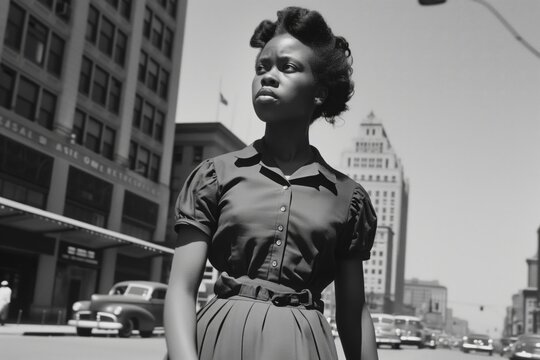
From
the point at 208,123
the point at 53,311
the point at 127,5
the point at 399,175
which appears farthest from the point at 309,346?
the point at 399,175

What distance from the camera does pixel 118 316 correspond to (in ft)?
70.5

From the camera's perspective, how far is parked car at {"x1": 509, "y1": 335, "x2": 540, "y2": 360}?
24.7m

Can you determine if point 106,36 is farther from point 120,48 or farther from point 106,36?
point 120,48

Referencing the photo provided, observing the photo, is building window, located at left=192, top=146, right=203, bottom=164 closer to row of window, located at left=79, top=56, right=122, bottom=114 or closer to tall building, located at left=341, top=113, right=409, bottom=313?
row of window, located at left=79, top=56, right=122, bottom=114

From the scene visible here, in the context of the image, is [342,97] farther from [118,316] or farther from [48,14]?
[48,14]

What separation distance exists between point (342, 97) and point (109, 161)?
→ 108 ft

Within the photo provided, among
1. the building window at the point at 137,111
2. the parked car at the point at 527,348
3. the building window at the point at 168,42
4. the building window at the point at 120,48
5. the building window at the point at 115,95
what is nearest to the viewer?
the parked car at the point at 527,348

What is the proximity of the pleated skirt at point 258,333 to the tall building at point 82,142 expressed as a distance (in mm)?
21916

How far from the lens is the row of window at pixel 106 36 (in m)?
33.1

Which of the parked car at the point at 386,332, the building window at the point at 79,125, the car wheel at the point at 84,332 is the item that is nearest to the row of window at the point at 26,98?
the building window at the point at 79,125

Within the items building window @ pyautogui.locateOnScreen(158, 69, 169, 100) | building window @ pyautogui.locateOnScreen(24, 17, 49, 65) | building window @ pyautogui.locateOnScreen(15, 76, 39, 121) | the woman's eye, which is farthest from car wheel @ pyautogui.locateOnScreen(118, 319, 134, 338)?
the woman's eye

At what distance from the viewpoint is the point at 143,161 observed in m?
38.5

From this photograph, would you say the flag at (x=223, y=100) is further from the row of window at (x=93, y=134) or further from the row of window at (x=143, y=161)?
the row of window at (x=93, y=134)

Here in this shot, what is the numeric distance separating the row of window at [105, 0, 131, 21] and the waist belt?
1370 inches
